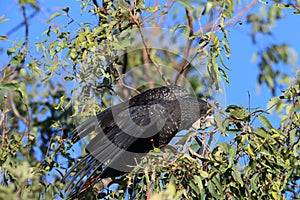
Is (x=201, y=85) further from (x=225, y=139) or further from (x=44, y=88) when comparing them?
(x=44, y=88)

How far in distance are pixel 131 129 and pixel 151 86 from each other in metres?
1.00

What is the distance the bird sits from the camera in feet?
14.0

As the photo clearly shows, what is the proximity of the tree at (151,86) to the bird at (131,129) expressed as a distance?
99 mm

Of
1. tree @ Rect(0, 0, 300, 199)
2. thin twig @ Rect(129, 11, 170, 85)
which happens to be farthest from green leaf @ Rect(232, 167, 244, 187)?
thin twig @ Rect(129, 11, 170, 85)

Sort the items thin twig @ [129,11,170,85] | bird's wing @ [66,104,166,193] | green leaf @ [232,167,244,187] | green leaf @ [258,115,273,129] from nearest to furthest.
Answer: green leaf @ [232,167,244,187] < green leaf @ [258,115,273,129] < bird's wing @ [66,104,166,193] < thin twig @ [129,11,170,85]

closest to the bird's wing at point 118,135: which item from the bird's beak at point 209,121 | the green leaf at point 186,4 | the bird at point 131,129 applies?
the bird at point 131,129

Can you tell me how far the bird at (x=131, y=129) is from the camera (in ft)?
14.0

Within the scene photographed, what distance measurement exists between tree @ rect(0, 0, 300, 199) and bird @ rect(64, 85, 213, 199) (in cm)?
10

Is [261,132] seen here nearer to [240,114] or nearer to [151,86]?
[240,114]

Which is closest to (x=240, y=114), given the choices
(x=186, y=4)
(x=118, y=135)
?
(x=186, y=4)

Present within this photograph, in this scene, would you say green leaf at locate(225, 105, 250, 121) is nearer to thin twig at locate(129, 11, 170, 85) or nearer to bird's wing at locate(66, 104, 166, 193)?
bird's wing at locate(66, 104, 166, 193)

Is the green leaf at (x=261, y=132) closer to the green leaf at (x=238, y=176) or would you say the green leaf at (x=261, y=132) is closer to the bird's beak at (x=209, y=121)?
the green leaf at (x=238, y=176)

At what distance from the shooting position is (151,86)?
17.8ft

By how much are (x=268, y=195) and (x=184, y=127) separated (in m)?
1.02
